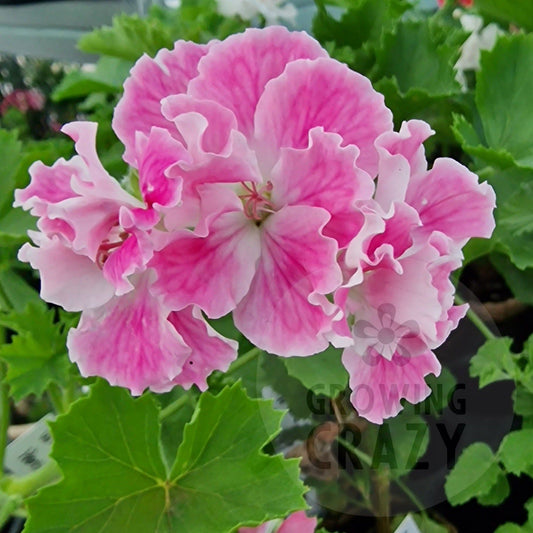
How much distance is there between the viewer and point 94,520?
1.64 ft

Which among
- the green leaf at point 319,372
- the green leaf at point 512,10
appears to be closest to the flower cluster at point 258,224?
the green leaf at point 319,372

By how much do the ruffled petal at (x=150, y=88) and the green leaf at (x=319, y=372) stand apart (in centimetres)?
26

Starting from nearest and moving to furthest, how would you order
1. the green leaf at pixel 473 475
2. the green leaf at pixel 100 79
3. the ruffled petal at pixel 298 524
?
the ruffled petal at pixel 298 524
the green leaf at pixel 473 475
the green leaf at pixel 100 79

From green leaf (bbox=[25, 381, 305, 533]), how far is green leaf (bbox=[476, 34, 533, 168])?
41cm

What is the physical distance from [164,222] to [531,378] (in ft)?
1.44

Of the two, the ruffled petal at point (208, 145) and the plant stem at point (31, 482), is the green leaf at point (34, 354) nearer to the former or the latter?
the plant stem at point (31, 482)

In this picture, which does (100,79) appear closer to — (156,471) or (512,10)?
(512,10)

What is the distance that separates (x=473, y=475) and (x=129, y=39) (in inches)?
24.9

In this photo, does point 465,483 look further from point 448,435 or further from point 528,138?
point 528,138

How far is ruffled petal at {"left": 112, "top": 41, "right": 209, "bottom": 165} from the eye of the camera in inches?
17.1

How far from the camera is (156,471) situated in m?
0.52

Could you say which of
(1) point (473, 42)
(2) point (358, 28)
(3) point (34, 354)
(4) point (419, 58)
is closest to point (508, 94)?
(4) point (419, 58)

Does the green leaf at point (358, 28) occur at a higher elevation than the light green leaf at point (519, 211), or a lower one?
higher

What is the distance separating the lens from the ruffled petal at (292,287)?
15.4 inches
